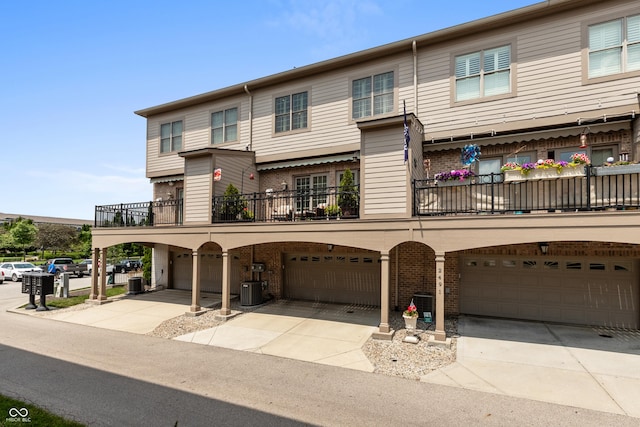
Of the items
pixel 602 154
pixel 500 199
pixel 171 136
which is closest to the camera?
pixel 500 199

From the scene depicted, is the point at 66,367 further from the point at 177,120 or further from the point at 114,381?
the point at 177,120

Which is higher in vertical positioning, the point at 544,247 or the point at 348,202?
the point at 348,202

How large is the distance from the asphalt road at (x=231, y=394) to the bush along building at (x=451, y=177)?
318 cm

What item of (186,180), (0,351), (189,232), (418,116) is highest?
(418,116)

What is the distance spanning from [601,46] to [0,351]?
61.1 feet

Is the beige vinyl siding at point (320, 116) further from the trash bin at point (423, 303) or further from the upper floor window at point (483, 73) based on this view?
the trash bin at point (423, 303)

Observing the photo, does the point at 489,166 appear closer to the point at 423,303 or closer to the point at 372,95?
the point at 372,95

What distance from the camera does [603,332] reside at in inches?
386

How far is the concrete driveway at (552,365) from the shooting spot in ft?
20.6

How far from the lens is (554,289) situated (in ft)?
35.3

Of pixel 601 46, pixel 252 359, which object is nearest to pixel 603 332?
pixel 601 46

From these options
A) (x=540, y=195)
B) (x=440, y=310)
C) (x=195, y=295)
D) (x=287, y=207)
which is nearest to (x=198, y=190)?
(x=287, y=207)

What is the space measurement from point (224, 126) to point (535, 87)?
1272 centimetres

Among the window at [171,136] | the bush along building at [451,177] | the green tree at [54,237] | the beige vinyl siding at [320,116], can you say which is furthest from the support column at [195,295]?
the green tree at [54,237]
